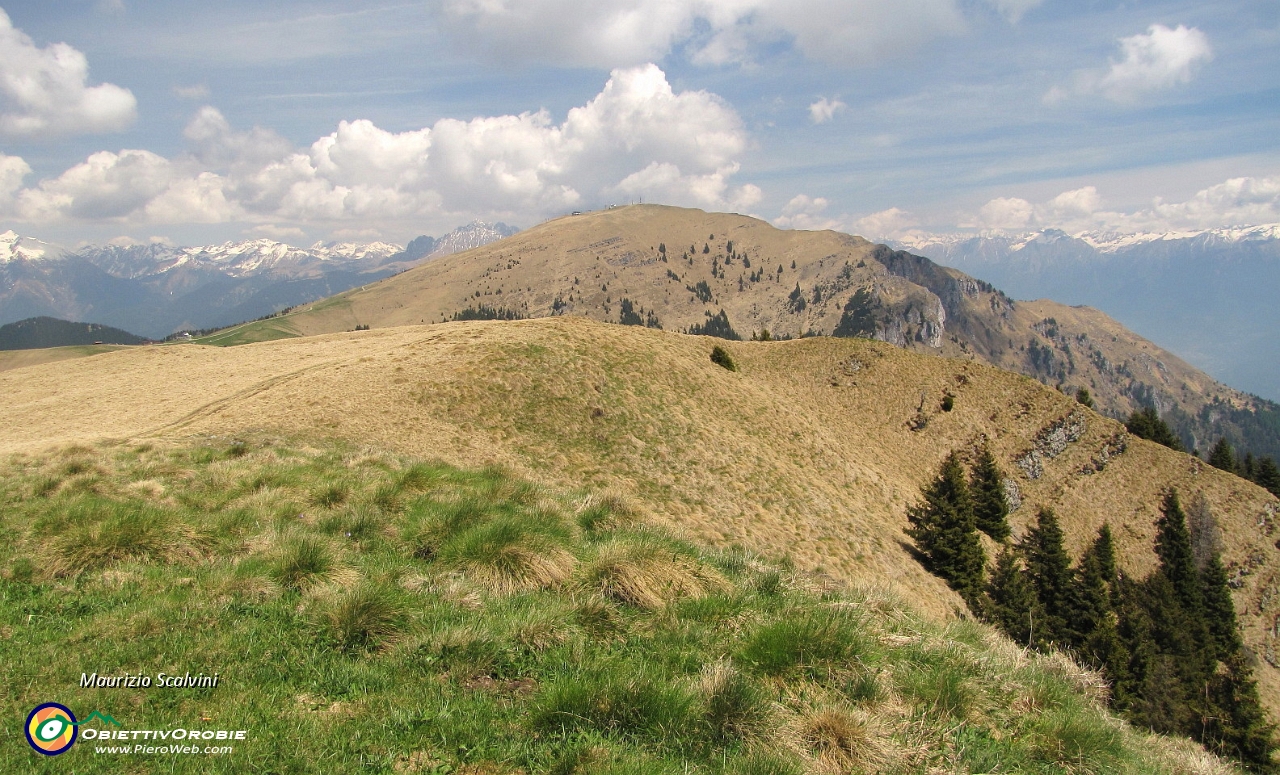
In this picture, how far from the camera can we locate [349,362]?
1281 inches

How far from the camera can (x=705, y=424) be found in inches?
1441

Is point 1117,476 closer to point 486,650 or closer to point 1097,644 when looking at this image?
point 1097,644

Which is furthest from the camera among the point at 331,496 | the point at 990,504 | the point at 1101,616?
the point at 990,504

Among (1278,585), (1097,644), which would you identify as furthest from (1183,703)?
(1278,585)

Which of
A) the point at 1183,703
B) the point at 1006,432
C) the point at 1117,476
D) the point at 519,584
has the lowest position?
the point at 1183,703

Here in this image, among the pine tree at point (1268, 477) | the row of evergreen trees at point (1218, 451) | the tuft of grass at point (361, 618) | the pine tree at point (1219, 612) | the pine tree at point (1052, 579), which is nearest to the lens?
the tuft of grass at point (361, 618)

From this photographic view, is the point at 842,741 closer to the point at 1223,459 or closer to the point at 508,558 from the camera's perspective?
the point at 508,558

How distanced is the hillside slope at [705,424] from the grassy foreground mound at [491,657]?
569cm

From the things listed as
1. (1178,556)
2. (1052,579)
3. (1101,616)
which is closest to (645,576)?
(1101,616)

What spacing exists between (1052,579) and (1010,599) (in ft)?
27.9

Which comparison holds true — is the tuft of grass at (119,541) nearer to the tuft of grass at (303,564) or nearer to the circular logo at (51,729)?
the tuft of grass at (303,564)

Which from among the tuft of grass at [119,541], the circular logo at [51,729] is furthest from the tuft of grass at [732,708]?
the tuft of grass at [119,541]

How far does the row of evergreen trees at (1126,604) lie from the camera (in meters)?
32.3

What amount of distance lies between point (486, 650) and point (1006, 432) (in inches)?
Answer: 2493
